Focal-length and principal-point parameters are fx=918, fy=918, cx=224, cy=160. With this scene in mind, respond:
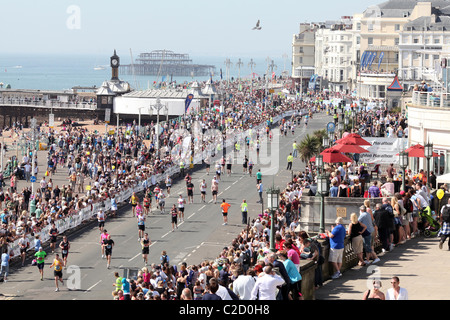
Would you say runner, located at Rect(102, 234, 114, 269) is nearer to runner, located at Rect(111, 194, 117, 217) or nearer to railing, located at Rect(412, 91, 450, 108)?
runner, located at Rect(111, 194, 117, 217)

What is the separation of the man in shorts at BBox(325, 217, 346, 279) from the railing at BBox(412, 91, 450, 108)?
16.4 m

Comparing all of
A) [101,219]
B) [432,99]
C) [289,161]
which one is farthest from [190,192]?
[432,99]

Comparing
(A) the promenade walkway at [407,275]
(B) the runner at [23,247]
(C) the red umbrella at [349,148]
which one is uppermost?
(C) the red umbrella at [349,148]

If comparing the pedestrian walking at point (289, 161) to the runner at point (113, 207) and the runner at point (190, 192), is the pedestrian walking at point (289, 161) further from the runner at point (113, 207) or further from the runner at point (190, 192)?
the runner at point (113, 207)

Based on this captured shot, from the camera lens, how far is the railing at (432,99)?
32.7 metres

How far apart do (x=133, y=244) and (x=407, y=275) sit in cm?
1765

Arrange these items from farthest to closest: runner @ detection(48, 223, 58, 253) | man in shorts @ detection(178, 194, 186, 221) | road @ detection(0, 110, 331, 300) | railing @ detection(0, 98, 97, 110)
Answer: railing @ detection(0, 98, 97, 110), man in shorts @ detection(178, 194, 186, 221), runner @ detection(48, 223, 58, 253), road @ detection(0, 110, 331, 300)

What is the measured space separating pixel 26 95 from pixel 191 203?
227ft

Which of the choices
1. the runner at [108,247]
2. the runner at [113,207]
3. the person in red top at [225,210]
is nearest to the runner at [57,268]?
the runner at [108,247]

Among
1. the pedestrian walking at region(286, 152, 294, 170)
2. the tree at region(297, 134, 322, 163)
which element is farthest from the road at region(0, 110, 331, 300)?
the pedestrian walking at region(286, 152, 294, 170)

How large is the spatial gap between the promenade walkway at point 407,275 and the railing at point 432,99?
500 inches

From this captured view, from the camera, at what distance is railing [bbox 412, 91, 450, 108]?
32.7m

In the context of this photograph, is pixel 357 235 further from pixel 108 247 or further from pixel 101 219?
pixel 101 219
